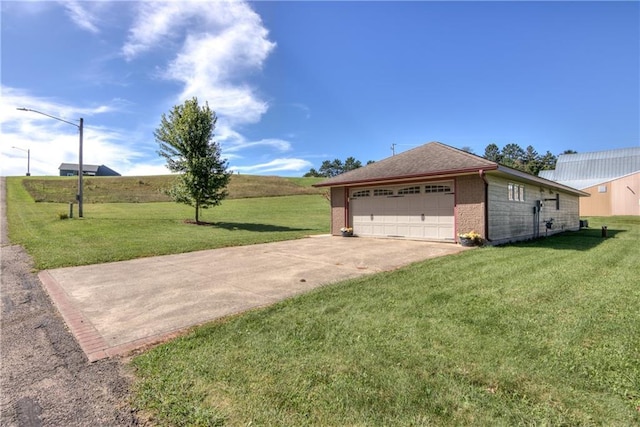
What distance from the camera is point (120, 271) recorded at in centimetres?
732

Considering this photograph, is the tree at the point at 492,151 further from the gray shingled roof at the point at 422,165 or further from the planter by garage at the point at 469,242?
the planter by garage at the point at 469,242

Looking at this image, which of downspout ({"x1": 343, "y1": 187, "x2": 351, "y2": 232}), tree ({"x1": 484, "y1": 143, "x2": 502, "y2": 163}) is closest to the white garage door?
downspout ({"x1": 343, "y1": 187, "x2": 351, "y2": 232})

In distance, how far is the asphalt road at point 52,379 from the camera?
2.32 meters

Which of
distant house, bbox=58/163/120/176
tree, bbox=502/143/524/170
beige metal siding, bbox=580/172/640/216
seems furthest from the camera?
tree, bbox=502/143/524/170

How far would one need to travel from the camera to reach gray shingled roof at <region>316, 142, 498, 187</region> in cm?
1110

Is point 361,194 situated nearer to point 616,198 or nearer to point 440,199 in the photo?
point 440,199

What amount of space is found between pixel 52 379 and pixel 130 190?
134 feet

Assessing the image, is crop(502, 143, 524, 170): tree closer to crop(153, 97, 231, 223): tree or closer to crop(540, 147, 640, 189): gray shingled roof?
crop(540, 147, 640, 189): gray shingled roof

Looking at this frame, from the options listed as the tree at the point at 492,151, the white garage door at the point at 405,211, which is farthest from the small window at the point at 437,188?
the tree at the point at 492,151

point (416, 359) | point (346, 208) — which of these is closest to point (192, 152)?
point (346, 208)

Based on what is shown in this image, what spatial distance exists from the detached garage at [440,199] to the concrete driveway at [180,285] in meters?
2.24

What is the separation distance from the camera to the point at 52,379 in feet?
9.32

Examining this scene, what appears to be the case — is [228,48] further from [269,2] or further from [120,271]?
[120,271]

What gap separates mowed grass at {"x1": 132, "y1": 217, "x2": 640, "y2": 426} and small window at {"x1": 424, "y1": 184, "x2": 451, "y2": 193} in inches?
285
